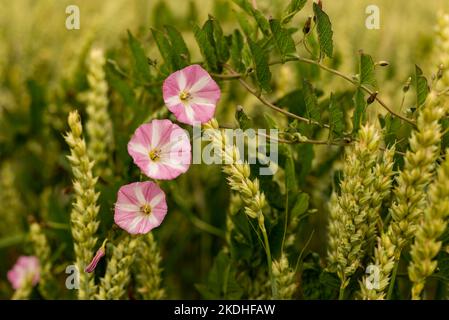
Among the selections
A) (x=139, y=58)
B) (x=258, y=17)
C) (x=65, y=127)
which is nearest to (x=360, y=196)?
(x=258, y=17)

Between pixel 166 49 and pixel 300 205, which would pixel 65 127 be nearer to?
pixel 166 49

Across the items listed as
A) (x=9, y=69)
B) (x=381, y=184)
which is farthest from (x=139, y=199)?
(x=9, y=69)

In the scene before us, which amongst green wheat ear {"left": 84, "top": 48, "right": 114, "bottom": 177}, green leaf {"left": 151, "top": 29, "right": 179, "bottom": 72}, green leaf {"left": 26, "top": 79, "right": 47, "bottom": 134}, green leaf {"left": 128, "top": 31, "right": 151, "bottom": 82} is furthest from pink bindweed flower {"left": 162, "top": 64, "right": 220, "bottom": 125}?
green leaf {"left": 26, "top": 79, "right": 47, "bottom": 134}

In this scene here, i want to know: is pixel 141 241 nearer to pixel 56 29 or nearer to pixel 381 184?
pixel 381 184

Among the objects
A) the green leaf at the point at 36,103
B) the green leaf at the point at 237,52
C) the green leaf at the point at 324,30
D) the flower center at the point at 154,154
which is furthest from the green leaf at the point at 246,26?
the green leaf at the point at 36,103

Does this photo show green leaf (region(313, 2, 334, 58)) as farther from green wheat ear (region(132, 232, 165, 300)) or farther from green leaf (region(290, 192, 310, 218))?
green wheat ear (region(132, 232, 165, 300))
